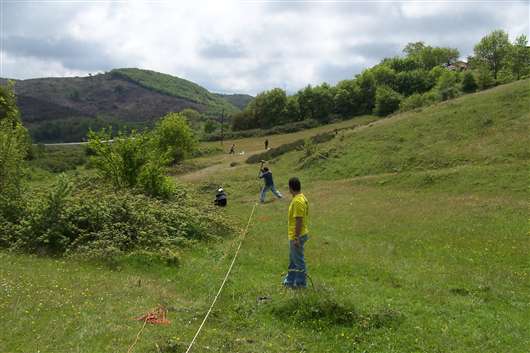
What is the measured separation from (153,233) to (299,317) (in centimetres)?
997

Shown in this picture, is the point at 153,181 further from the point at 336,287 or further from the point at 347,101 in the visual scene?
the point at 347,101

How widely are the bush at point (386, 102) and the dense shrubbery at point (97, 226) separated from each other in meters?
82.2

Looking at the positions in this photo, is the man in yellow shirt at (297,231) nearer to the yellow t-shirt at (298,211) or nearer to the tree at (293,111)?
the yellow t-shirt at (298,211)

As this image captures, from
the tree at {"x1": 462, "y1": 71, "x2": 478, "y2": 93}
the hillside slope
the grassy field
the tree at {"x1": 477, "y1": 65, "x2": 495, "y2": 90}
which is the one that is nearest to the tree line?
the tree at {"x1": 462, "y1": 71, "x2": 478, "y2": 93}

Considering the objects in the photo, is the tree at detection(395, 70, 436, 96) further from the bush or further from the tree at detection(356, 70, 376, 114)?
the bush

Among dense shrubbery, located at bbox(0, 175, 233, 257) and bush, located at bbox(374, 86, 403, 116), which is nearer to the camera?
dense shrubbery, located at bbox(0, 175, 233, 257)

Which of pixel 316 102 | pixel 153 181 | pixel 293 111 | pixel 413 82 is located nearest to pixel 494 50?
pixel 413 82

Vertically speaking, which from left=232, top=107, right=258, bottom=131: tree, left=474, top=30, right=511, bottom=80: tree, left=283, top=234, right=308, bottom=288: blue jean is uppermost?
left=474, top=30, right=511, bottom=80: tree

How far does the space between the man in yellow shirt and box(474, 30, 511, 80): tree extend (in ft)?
334

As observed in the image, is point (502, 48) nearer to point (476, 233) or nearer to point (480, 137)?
point (480, 137)

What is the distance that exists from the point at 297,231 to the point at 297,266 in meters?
0.97

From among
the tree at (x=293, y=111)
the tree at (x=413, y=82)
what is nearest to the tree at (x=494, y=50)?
the tree at (x=413, y=82)

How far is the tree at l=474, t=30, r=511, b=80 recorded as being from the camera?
9856cm

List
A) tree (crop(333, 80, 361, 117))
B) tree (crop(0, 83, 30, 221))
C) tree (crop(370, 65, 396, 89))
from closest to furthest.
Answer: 1. tree (crop(0, 83, 30, 221))
2. tree (crop(333, 80, 361, 117))
3. tree (crop(370, 65, 396, 89))
